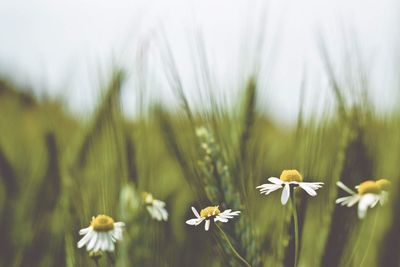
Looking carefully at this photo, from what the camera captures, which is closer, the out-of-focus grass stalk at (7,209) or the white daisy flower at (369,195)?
the white daisy flower at (369,195)

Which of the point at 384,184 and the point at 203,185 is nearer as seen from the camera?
the point at 384,184

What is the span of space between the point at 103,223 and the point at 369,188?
186 millimetres

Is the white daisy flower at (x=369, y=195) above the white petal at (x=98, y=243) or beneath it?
above

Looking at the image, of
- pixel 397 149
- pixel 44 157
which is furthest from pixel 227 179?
pixel 44 157

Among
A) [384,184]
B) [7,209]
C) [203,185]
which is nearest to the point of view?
[384,184]

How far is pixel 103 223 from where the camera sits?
0.42m

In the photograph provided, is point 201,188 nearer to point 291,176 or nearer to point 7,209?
point 291,176

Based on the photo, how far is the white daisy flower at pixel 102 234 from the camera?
40 centimetres

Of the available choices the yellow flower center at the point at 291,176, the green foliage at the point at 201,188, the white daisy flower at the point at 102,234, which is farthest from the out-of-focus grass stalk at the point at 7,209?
the yellow flower center at the point at 291,176

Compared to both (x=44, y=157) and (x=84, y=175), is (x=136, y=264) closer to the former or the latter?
(x=84, y=175)

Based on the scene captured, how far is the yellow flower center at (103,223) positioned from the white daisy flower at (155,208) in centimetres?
3

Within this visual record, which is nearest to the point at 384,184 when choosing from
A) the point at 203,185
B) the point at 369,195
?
the point at 369,195

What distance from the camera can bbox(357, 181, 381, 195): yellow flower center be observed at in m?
0.36

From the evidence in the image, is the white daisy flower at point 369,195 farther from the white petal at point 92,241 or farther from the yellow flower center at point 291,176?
the white petal at point 92,241
